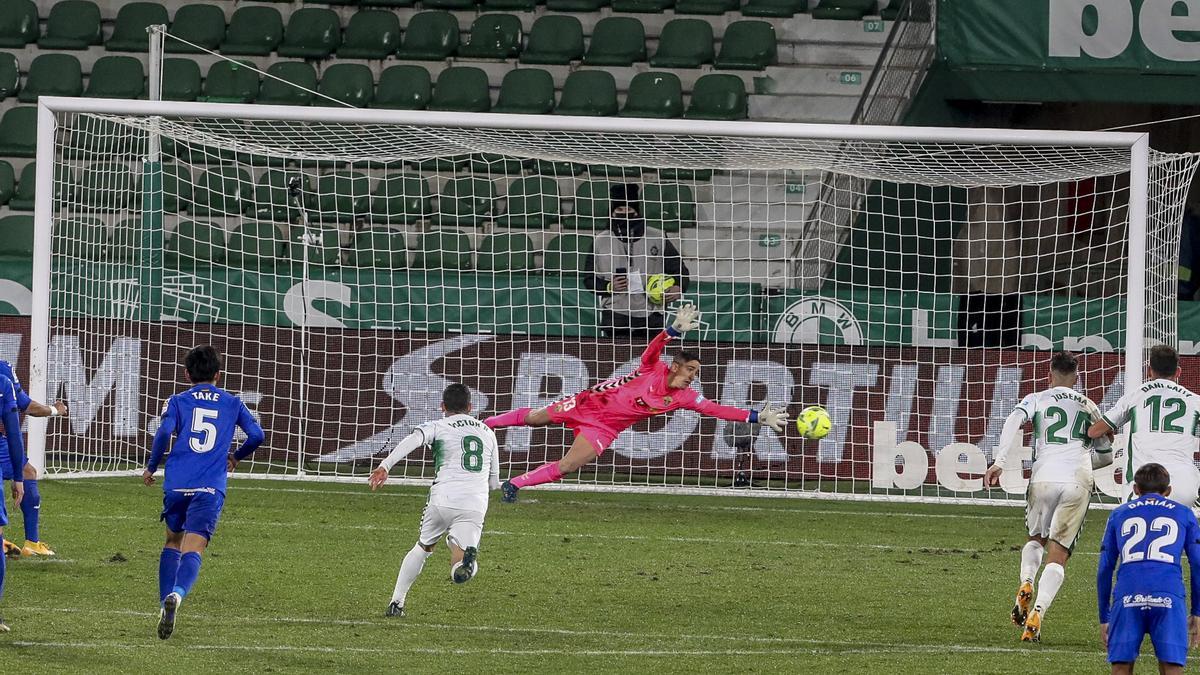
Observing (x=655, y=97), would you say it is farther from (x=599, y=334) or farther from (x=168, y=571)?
(x=168, y=571)

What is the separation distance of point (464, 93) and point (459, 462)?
11.2 m

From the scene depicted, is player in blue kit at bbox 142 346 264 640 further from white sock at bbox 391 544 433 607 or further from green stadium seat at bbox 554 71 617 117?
green stadium seat at bbox 554 71 617 117

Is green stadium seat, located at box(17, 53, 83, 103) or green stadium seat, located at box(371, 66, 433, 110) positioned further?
green stadium seat, located at box(17, 53, 83, 103)

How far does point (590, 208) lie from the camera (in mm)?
17906

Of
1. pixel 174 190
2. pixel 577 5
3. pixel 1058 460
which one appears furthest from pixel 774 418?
pixel 577 5

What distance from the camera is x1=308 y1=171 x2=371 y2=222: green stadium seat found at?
17714mm

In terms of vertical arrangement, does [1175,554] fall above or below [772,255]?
below

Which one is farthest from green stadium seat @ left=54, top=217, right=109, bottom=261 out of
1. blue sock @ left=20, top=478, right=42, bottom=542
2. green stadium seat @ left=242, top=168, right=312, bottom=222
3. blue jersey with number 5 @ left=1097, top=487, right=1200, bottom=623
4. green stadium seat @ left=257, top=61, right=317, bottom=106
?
blue jersey with number 5 @ left=1097, top=487, right=1200, bottom=623

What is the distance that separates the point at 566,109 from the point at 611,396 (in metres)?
7.26

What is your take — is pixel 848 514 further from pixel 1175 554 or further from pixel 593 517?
pixel 1175 554

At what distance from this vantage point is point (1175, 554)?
6633 mm

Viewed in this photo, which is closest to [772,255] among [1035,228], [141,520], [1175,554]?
[1035,228]

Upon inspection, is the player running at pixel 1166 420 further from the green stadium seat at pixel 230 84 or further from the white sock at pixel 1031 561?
the green stadium seat at pixel 230 84

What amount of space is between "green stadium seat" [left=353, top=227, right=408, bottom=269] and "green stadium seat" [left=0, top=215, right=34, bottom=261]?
3.72 metres
